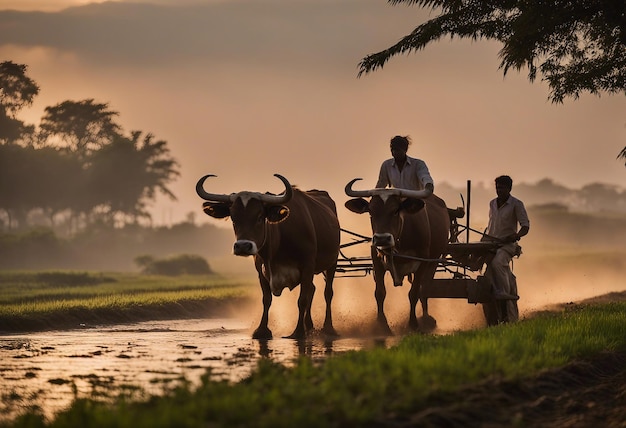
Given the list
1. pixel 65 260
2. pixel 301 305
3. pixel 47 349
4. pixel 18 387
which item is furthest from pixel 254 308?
pixel 65 260

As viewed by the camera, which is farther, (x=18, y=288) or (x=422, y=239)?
(x=18, y=288)

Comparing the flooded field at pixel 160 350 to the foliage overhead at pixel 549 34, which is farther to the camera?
the foliage overhead at pixel 549 34

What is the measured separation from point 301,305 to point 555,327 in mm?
3794

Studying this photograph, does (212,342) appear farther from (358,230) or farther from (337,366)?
(358,230)

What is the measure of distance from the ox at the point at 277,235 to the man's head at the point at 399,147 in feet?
4.86

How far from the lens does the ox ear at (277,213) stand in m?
14.9

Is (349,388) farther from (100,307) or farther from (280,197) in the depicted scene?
(100,307)

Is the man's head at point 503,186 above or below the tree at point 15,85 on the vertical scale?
below

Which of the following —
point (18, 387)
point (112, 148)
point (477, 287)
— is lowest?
point (18, 387)

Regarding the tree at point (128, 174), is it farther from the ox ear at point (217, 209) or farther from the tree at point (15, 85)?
the ox ear at point (217, 209)

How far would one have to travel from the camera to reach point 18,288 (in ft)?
123

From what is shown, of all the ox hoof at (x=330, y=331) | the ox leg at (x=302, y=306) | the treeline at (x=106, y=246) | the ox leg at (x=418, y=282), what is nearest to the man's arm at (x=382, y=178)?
the ox leg at (x=418, y=282)

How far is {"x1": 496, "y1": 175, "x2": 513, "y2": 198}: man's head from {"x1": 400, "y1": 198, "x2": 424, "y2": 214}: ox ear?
3.50 feet

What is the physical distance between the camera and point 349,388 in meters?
8.65
